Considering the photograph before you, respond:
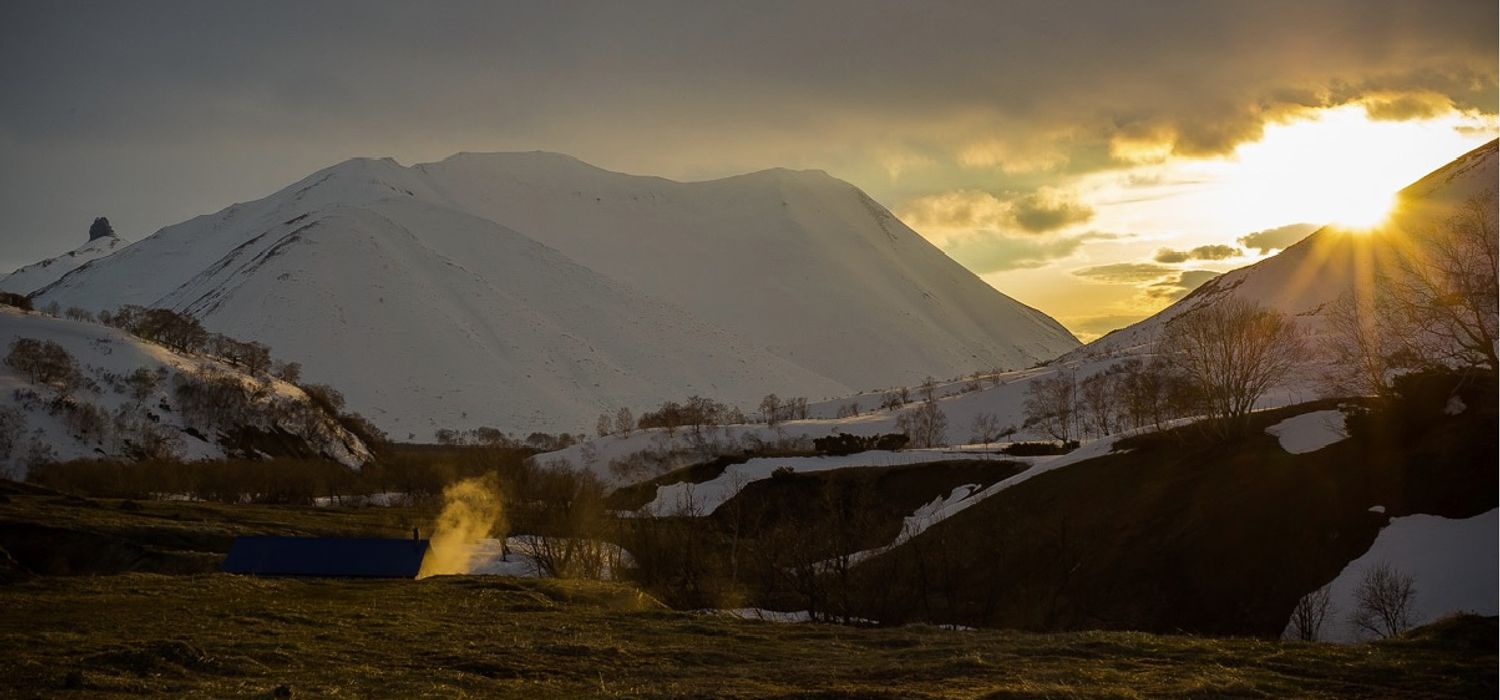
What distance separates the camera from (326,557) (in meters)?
60.2

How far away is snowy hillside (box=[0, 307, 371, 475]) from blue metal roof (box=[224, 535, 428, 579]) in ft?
261

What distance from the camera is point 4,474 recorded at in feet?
382

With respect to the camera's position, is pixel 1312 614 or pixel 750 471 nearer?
pixel 1312 614

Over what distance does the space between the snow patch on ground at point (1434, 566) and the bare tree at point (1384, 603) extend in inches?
10.2

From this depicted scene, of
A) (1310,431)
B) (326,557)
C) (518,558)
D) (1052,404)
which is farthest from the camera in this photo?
(1052,404)

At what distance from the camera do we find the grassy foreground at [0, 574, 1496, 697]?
927 inches

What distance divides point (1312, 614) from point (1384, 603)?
2.95 meters

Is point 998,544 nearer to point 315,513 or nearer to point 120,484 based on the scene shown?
point 315,513

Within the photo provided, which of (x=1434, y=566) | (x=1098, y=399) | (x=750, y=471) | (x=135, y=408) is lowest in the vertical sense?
(x=1434, y=566)

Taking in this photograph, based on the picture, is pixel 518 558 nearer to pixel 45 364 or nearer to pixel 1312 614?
pixel 1312 614

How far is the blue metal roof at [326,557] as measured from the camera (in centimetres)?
5941

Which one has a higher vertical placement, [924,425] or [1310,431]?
[924,425]

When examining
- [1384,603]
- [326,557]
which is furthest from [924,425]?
[1384,603]

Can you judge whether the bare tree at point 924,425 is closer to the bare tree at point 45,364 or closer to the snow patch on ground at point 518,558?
the snow patch on ground at point 518,558
